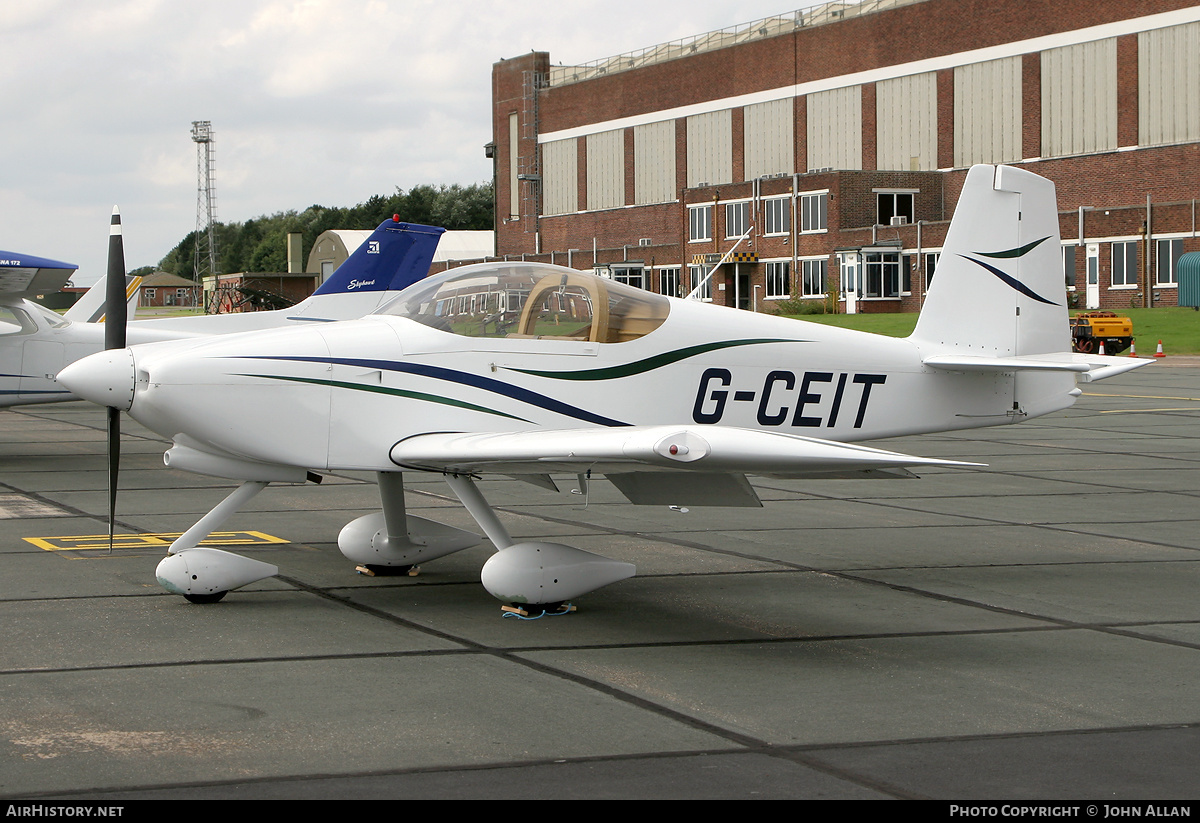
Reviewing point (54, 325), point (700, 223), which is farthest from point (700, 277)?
point (54, 325)

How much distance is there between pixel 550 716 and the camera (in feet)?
17.6

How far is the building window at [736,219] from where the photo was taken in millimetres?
67562

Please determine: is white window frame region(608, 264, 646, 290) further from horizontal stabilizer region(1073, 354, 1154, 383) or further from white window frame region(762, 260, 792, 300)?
horizontal stabilizer region(1073, 354, 1154, 383)

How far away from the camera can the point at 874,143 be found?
220 ft

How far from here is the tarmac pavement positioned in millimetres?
4656

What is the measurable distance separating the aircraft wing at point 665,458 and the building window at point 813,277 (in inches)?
2211

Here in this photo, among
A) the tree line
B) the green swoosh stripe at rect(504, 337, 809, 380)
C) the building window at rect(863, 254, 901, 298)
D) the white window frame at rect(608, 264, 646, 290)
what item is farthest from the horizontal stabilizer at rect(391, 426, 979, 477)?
the tree line

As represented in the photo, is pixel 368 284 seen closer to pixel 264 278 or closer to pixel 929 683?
pixel 929 683

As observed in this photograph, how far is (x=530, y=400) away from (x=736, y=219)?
6163 centimetres

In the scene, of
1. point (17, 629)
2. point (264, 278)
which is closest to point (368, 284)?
point (17, 629)

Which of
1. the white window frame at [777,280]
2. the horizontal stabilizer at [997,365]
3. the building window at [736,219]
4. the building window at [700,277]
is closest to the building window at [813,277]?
the white window frame at [777,280]

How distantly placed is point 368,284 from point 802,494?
8.81m

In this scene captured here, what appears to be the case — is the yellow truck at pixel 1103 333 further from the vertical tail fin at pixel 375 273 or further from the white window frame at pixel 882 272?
the vertical tail fin at pixel 375 273
